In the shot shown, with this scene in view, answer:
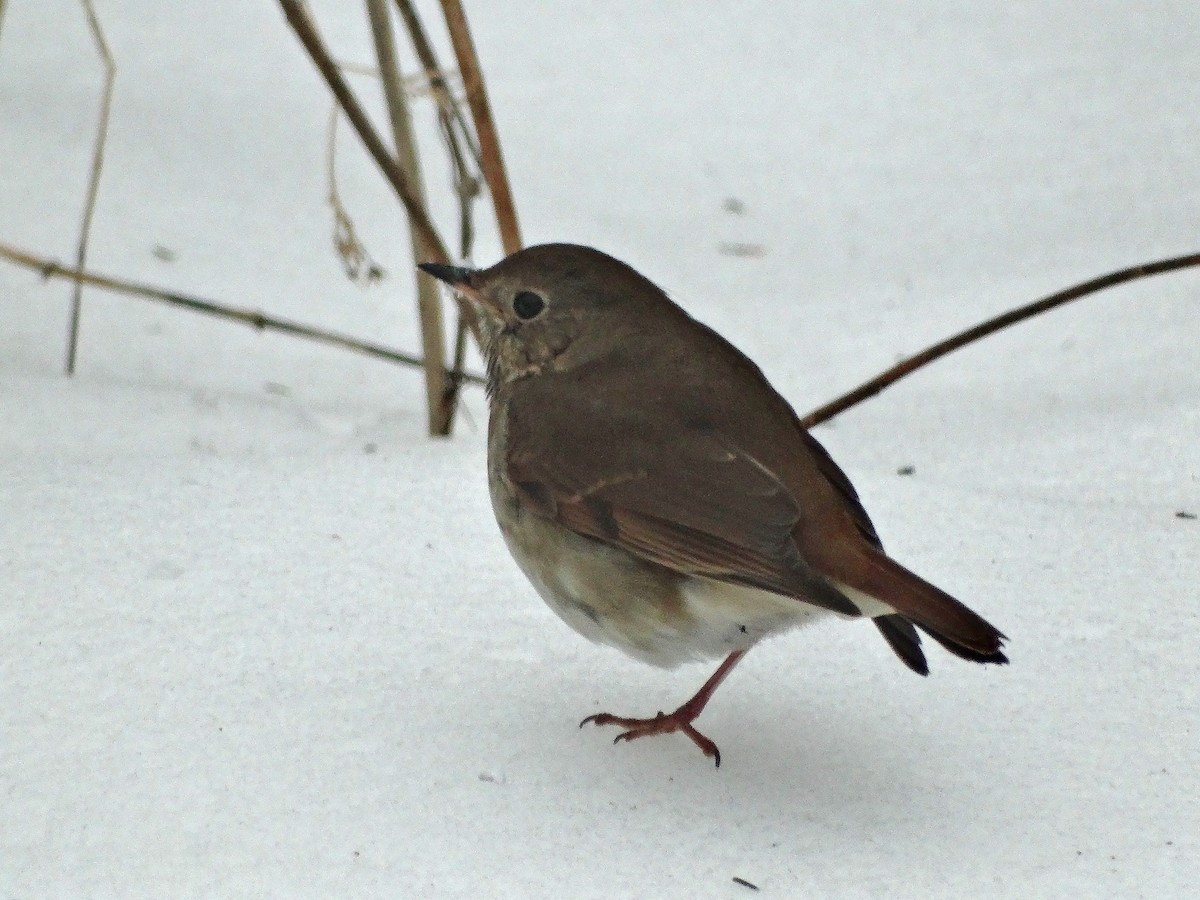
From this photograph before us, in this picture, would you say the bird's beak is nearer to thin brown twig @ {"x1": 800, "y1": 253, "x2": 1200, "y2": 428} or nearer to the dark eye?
the dark eye

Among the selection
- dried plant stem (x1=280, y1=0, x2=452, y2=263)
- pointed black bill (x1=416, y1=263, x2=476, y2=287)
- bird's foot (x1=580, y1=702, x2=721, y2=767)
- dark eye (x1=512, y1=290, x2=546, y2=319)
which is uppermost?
dried plant stem (x1=280, y1=0, x2=452, y2=263)

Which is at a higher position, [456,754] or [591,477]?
[591,477]

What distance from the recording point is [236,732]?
290 cm

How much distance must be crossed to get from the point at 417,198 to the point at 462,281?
0.93 m

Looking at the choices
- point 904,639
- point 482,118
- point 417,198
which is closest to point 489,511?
point 417,198

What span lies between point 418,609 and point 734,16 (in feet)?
14.6

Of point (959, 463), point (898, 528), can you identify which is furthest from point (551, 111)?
point (898, 528)

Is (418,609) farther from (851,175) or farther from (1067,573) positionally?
(851,175)

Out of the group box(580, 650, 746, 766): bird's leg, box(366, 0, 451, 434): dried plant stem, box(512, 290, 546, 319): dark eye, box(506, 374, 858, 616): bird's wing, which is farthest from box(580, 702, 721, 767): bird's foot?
box(366, 0, 451, 434): dried plant stem

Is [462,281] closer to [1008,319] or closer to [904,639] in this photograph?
[904,639]

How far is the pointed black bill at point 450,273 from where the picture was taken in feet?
10.6

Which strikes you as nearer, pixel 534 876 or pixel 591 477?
pixel 534 876

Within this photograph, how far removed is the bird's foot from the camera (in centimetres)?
300

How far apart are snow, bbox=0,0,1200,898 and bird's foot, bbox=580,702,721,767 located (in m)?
0.04
